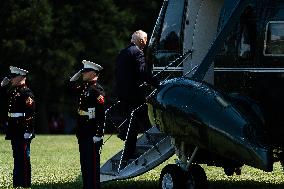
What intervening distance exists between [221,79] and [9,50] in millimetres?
32544

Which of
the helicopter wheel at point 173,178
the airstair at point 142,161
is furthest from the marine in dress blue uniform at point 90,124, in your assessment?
the airstair at point 142,161

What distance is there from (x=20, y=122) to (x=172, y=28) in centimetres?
276

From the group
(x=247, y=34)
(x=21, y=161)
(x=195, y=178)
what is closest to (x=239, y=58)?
(x=247, y=34)

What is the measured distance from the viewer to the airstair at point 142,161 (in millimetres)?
12102

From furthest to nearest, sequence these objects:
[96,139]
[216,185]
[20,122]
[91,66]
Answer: [216,185] < [20,122] < [91,66] < [96,139]

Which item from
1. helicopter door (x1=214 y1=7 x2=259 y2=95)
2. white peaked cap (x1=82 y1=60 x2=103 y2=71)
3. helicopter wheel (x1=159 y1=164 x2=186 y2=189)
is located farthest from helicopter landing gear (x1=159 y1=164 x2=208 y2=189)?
white peaked cap (x1=82 y1=60 x2=103 y2=71)

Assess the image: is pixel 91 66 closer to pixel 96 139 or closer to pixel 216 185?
pixel 96 139

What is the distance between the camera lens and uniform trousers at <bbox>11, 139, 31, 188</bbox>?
12922mm

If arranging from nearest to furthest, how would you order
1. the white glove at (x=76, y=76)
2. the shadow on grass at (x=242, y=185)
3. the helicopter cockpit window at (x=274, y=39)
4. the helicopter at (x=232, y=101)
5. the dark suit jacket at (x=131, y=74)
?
the helicopter at (x=232, y=101) → the helicopter cockpit window at (x=274, y=39) → the white glove at (x=76, y=76) → the dark suit jacket at (x=131, y=74) → the shadow on grass at (x=242, y=185)

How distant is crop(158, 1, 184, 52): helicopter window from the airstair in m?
1.41

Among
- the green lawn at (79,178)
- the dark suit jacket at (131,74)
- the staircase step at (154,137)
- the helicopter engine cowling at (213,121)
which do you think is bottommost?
the green lawn at (79,178)

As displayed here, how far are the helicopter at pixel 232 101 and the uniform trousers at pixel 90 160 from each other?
93 centimetres

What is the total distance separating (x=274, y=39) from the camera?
34.8 ft

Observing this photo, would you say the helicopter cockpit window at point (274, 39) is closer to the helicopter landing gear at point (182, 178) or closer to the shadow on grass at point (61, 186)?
the helicopter landing gear at point (182, 178)
